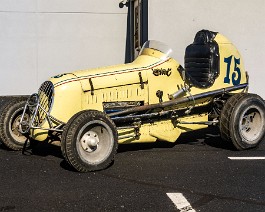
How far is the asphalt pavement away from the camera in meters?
4.42

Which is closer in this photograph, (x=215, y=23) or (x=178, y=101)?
(x=178, y=101)

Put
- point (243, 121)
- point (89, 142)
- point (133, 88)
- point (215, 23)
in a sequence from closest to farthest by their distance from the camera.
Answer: point (89, 142) < point (133, 88) < point (243, 121) < point (215, 23)

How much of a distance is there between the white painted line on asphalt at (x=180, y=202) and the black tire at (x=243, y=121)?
7.31 ft

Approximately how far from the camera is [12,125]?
6672mm

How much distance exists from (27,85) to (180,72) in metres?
Result: 9.24

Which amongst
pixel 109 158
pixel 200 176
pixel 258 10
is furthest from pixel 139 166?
pixel 258 10

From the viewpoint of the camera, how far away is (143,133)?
648 centimetres

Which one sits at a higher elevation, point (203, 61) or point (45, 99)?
point (203, 61)

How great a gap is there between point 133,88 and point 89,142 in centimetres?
116

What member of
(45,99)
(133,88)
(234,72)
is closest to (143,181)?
(133,88)

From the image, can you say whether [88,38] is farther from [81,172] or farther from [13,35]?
[81,172]

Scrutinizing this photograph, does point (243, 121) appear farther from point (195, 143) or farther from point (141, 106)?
point (141, 106)

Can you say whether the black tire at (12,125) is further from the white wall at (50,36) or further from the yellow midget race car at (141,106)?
the white wall at (50,36)

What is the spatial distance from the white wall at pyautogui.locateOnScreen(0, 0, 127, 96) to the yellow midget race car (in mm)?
7966
